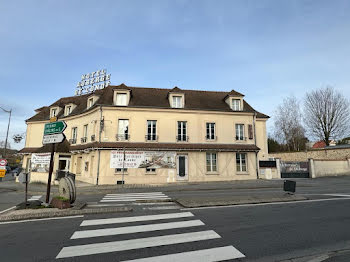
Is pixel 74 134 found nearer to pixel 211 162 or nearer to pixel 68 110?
pixel 68 110

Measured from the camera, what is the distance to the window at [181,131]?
2011 cm

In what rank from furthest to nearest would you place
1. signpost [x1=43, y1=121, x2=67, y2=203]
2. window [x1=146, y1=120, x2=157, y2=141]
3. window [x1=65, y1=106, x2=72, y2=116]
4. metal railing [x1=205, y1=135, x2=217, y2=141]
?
window [x1=65, y1=106, x2=72, y2=116], metal railing [x1=205, y1=135, x2=217, y2=141], window [x1=146, y1=120, x2=157, y2=141], signpost [x1=43, y1=121, x2=67, y2=203]

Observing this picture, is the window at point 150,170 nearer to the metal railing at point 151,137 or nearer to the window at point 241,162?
the metal railing at point 151,137

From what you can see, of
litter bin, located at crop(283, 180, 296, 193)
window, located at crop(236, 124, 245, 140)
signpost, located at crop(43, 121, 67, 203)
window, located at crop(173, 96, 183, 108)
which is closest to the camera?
signpost, located at crop(43, 121, 67, 203)

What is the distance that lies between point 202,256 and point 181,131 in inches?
655

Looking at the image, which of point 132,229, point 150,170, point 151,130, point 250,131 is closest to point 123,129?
point 151,130

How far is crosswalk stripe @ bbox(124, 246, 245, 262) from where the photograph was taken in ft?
11.9

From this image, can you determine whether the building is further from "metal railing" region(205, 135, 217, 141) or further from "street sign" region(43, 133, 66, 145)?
"street sign" region(43, 133, 66, 145)

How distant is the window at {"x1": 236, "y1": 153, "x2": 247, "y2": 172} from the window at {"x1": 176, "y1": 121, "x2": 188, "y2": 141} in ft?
19.2

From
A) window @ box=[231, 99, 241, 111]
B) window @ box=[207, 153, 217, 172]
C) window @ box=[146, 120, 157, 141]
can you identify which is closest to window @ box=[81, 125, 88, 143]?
window @ box=[146, 120, 157, 141]

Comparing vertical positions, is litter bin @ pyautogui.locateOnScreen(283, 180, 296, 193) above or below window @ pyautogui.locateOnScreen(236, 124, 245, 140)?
below

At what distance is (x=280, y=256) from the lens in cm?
377

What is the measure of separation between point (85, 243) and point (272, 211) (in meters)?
6.27

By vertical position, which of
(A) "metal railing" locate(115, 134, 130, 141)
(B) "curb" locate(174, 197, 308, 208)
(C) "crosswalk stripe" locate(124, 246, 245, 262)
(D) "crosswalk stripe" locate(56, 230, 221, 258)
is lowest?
(D) "crosswalk stripe" locate(56, 230, 221, 258)
